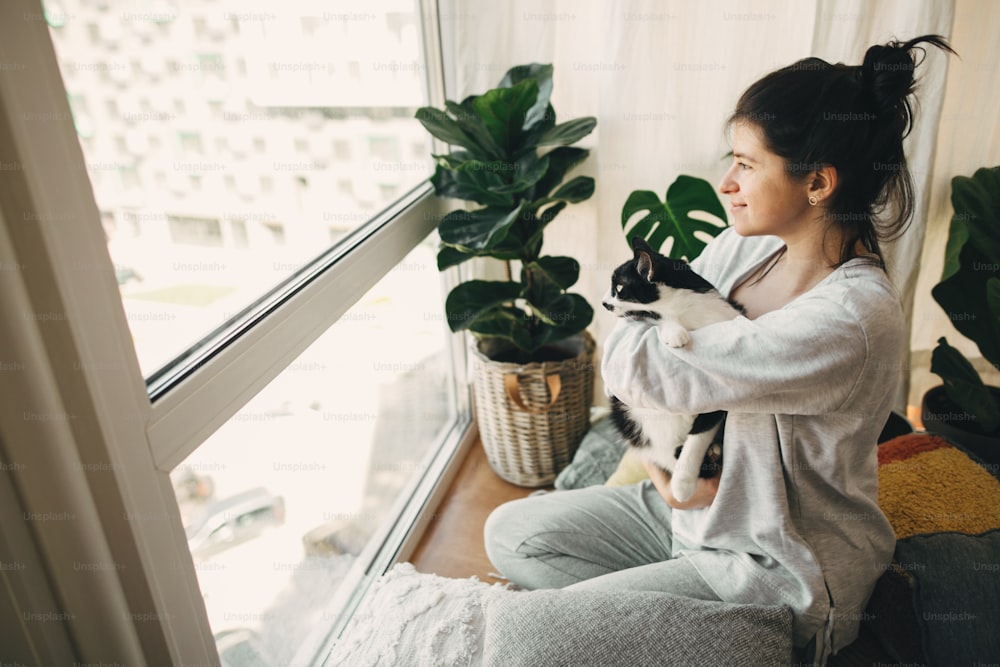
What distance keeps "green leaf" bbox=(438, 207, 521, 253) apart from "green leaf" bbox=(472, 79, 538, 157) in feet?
0.67

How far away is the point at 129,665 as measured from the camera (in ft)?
2.91

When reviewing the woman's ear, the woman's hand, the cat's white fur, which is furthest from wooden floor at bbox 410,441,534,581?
the woman's ear

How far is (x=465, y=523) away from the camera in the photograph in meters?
2.00

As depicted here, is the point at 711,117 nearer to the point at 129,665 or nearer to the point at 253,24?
the point at 253,24

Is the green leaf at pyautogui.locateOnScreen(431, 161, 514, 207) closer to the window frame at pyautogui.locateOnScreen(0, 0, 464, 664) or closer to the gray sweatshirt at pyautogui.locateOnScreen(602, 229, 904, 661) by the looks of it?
the gray sweatshirt at pyautogui.locateOnScreen(602, 229, 904, 661)

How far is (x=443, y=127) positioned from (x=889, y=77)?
42.2 inches

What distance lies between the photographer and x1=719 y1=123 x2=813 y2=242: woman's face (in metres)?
1.05

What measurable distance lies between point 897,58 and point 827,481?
0.65m

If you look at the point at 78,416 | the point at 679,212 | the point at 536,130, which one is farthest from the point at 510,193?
the point at 78,416

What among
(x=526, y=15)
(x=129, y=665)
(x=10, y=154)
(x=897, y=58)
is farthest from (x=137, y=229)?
(x=526, y=15)

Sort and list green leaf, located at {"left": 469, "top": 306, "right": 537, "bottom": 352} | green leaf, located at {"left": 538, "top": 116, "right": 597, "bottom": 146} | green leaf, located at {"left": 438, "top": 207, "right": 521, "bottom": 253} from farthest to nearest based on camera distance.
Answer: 1. green leaf, located at {"left": 469, "top": 306, "right": 537, "bottom": 352}
2. green leaf, located at {"left": 538, "top": 116, "right": 597, "bottom": 146}
3. green leaf, located at {"left": 438, "top": 207, "right": 521, "bottom": 253}

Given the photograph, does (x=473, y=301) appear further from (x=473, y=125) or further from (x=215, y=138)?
(x=215, y=138)

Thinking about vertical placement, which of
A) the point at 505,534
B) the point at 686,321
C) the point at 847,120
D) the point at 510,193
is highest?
the point at 847,120

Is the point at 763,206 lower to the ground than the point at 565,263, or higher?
higher
